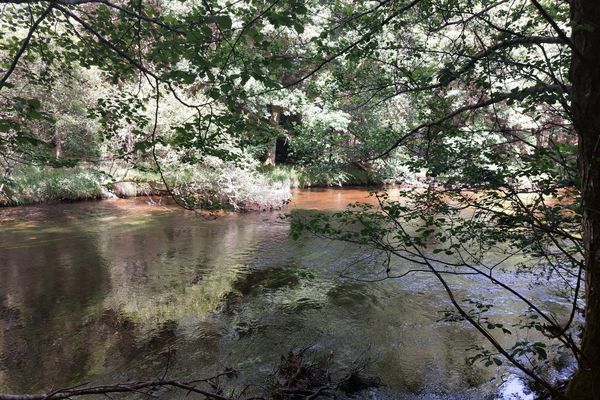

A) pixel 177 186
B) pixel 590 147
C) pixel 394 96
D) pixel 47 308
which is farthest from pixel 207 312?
pixel 177 186

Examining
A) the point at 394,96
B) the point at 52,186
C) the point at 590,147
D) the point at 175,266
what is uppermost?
the point at 394,96

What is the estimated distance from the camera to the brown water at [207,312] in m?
4.89

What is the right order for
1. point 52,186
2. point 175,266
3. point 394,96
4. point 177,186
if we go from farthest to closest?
1. point 177,186
2. point 52,186
3. point 175,266
4. point 394,96

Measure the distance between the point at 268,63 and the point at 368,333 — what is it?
4470 mm

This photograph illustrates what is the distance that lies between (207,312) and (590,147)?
578 centimetres

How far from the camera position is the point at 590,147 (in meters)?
2.50

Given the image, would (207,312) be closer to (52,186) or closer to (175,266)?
(175,266)

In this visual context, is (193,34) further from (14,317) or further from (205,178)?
(205,178)

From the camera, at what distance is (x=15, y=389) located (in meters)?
4.43

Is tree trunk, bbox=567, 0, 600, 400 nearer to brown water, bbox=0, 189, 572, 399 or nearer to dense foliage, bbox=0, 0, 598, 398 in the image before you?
dense foliage, bbox=0, 0, 598, 398

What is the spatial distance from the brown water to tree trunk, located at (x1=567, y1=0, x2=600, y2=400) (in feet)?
7.12

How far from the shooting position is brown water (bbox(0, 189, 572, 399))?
489cm

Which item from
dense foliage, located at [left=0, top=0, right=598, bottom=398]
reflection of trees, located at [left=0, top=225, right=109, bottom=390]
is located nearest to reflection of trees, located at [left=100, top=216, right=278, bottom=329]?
reflection of trees, located at [left=0, top=225, right=109, bottom=390]

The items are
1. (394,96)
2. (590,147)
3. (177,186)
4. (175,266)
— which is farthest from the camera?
(177,186)
